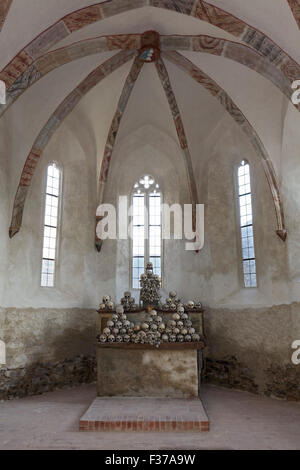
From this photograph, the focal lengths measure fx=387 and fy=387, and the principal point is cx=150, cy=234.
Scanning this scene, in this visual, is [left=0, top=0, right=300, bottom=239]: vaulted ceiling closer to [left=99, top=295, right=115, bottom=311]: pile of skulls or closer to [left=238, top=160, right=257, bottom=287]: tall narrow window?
[left=238, top=160, right=257, bottom=287]: tall narrow window

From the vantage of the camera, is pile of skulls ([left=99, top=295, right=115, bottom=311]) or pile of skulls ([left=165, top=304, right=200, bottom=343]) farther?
pile of skulls ([left=99, top=295, right=115, bottom=311])

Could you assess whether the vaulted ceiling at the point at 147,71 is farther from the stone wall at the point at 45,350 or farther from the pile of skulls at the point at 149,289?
the pile of skulls at the point at 149,289

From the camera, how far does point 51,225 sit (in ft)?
42.1

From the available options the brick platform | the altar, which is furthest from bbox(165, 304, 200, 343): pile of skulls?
the brick platform

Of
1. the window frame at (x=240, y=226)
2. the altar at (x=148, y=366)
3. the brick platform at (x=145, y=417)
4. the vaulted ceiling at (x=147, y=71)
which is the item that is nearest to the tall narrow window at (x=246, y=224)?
the window frame at (x=240, y=226)

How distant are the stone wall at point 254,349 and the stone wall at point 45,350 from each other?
13.0 ft

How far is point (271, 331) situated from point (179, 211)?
5.30 meters

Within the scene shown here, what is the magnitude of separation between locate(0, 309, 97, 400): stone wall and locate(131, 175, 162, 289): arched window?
8.28ft

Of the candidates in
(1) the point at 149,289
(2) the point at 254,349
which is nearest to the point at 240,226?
(1) the point at 149,289

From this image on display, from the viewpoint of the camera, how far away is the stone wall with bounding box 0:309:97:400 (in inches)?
422

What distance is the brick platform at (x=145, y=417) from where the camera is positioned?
7.45 meters

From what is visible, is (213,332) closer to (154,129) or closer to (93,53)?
(154,129)

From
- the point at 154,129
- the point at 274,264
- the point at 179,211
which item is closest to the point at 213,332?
the point at 274,264

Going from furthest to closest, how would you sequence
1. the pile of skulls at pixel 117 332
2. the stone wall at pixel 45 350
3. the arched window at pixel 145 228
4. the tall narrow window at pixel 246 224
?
the arched window at pixel 145 228, the tall narrow window at pixel 246 224, the stone wall at pixel 45 350, the pile of skulls at pixel 117 332
